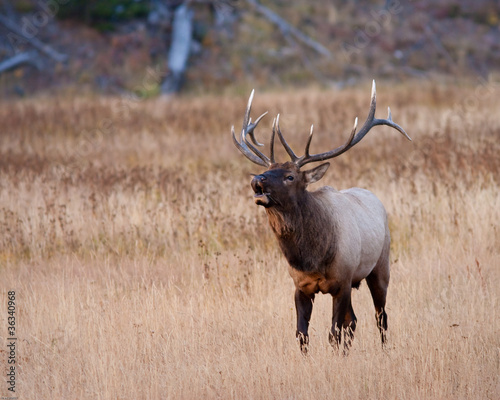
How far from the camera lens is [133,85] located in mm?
26781

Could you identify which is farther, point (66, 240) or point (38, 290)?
point (66, 240)

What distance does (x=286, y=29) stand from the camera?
3034 cm

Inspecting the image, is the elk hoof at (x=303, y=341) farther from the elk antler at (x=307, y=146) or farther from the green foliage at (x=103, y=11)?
the green foliage at (x=103, y=11)

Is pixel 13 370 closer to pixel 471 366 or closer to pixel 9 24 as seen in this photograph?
pixel 471 366

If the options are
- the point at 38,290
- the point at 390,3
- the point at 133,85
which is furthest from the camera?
the point at 390,3

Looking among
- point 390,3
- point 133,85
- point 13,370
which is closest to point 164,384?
point 13,370

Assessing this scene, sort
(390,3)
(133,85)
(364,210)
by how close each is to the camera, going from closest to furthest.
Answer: (364,210) → (133,85) → (390,3)

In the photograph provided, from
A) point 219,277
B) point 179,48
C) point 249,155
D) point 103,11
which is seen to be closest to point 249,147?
point 249,155

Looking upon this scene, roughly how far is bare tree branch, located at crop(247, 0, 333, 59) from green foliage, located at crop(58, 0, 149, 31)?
4.85 metres

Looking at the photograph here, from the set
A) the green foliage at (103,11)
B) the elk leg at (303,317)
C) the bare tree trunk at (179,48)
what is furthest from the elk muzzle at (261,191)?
the green foliage at (103,11)

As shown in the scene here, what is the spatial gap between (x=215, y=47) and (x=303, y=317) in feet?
81.8

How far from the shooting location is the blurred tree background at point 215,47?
89.6ft

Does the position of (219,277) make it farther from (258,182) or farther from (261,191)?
(258,182)

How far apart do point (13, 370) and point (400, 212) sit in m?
5.38
